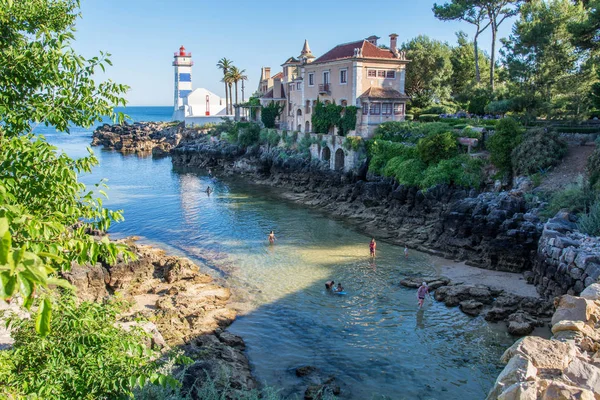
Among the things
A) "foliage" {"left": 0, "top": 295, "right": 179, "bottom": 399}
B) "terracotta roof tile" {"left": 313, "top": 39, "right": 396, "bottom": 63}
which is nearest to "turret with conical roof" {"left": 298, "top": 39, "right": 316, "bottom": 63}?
"terracotta roof tile" {"left": 313, "top": 39, "right": 396, "bottom": 63}

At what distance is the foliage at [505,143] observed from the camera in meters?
33.1

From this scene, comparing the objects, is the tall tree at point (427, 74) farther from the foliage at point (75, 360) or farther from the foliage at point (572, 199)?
the foliage at point (75, 360)

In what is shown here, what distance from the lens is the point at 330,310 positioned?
22359 mm

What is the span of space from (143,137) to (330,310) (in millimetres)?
87133

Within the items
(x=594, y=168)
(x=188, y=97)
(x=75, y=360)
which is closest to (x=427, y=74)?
(x=594, y=168)

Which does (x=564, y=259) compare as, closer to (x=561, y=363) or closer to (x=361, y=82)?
(x=561, y=363)

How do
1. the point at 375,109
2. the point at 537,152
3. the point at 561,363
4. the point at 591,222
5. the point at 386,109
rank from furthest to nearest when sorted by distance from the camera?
1. the point at 386,109
2. the point at 375,109
3. the point at 537,152
4. the point at 591,222
5. the point at 561,363

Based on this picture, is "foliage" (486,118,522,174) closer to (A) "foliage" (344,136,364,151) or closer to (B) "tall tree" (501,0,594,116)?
(B) "tall tree" (501,0,594,116)

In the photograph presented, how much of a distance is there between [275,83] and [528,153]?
4231 centimetres

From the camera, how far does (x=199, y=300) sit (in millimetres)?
23109

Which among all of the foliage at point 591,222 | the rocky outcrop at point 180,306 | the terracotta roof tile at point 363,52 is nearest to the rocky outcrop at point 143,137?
the terracotta roof tile at point 363,52

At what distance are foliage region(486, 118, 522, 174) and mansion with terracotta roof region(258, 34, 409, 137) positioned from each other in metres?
15.4

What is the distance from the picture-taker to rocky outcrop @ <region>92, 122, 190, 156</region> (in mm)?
94125

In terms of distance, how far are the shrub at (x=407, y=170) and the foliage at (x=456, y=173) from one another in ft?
3.31
